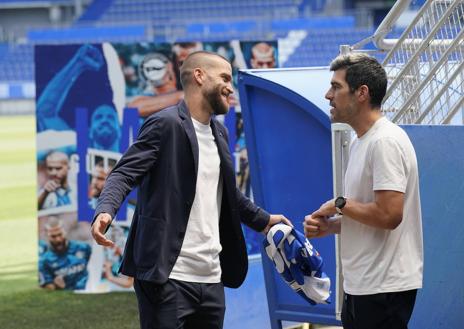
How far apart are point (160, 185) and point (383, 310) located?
1.04 metres

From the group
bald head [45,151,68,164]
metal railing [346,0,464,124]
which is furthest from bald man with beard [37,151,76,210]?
metal railing [346,0,464,124]

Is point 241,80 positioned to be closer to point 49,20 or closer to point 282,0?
point 282,0

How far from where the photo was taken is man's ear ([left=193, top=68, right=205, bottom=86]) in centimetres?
440

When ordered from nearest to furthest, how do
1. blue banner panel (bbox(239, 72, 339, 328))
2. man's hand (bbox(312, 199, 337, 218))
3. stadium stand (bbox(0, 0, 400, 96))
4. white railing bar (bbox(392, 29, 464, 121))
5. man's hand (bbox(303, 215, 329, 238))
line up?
1. man's hand (bbox(312, 199, 337, 218))
2. man's hand (bbox(303, 215, 329, 238))
3. white railing bar (bbox(392, 29, 464, 121))
4. blue banner panel (bbox(239, 72, 339, 328))
5. stadium stand (bbox(0, 0, 400, 96))

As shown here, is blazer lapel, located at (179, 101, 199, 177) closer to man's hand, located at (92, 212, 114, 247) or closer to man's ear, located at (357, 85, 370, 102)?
man's hand, located at (92, 212, 114, 247)

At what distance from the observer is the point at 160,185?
14.1ft

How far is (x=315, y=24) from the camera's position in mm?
45688

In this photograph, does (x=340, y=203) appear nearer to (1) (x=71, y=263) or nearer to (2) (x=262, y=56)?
(2) (x=262, y=56)

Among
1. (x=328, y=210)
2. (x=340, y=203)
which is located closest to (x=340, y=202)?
(x=340, y=203)

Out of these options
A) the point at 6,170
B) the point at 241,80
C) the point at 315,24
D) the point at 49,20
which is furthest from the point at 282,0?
the point at 241,80

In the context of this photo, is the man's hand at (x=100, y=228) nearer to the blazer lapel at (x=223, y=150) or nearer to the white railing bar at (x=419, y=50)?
the blazer lapel at (x=223, y=150)

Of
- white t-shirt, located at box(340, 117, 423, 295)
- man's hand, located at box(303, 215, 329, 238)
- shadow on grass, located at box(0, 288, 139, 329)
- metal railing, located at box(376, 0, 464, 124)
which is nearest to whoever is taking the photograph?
white t-shirt, located at box(340, 117, 423, 295)

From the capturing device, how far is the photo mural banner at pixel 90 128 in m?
9.09

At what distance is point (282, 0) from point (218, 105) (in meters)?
47.2
